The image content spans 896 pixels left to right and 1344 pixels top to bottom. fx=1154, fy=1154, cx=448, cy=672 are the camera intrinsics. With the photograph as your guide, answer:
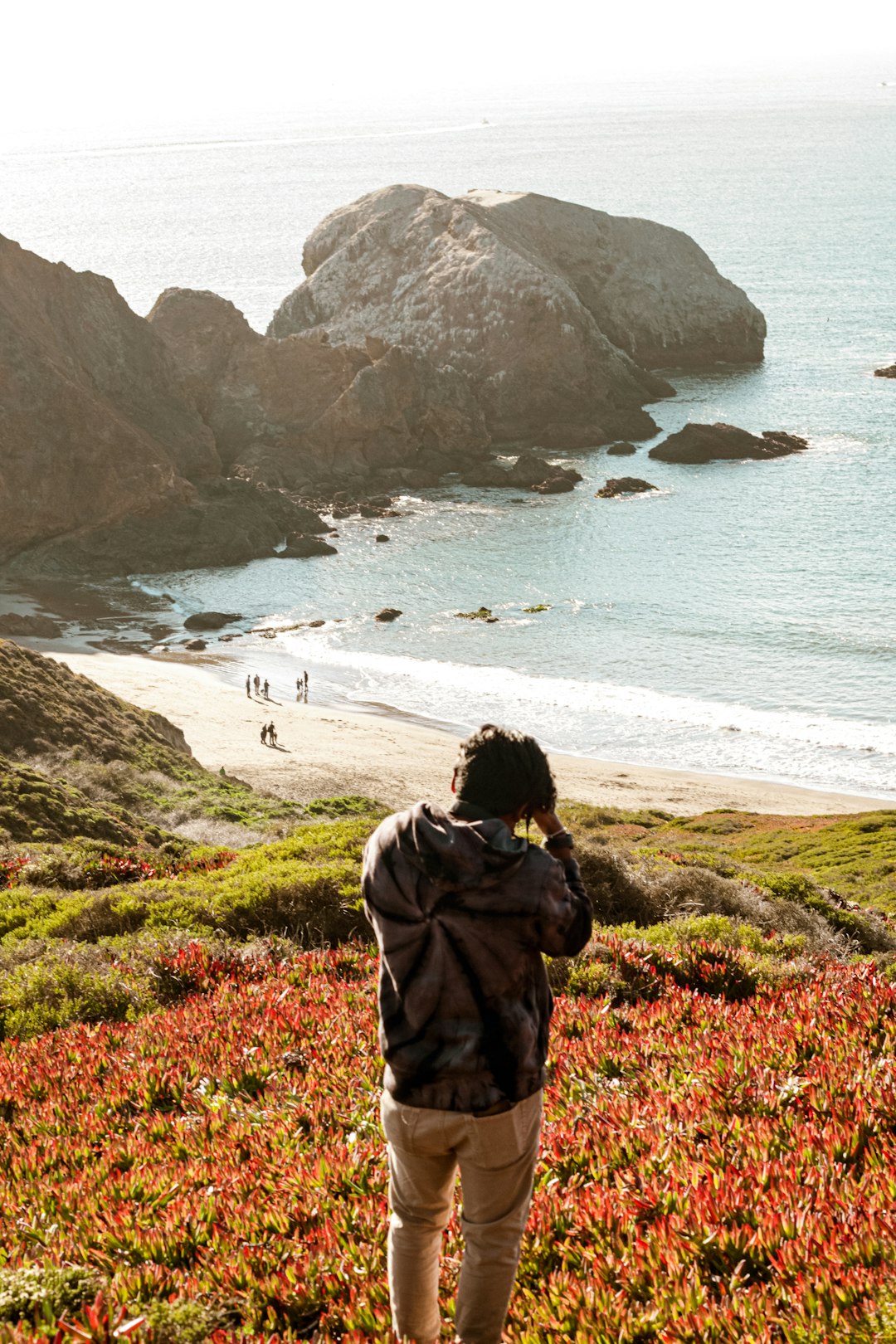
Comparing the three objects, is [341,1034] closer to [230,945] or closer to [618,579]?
[230,945]

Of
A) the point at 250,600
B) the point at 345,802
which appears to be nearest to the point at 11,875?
the point at 345,802

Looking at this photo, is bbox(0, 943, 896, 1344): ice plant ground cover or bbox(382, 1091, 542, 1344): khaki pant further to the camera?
bbox(0, 943, 896, 1344): ice plant ground cover

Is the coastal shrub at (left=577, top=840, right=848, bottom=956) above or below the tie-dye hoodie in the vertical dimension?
below

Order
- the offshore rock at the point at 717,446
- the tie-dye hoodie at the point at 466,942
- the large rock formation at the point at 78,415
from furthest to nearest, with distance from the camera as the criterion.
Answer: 1. the offshore rock at the point at 717,446
2. the large rock formation at the point at 78,415
3. the tie-dye hoodie at the point at 466,942

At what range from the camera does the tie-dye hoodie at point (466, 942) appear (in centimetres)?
359

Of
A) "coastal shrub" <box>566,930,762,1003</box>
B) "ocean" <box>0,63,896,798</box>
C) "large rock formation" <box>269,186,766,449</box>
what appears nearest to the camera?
"coastal shrub" <box>566,930,762,1003</box>

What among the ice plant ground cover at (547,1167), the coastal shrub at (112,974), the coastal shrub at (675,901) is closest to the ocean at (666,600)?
the coastal shrub at (675,901)

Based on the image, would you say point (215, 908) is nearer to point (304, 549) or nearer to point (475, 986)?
point (475, 986)

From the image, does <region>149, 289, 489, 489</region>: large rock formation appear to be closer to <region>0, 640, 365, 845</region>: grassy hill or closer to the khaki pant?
<region>0, 640, 365, 845</region>: grassy hill

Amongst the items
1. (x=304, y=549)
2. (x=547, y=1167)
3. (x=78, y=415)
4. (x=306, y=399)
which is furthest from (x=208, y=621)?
(x=547, y=1167)

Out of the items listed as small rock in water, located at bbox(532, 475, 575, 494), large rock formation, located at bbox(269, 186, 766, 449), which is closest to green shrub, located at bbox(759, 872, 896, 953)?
small rock in water, located at bbox(532, 475, 575, 494)

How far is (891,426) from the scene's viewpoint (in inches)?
2741

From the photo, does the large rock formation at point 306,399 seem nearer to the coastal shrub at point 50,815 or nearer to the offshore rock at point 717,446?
the offshore rock at point 717,446

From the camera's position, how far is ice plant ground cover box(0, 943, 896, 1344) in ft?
13.5
